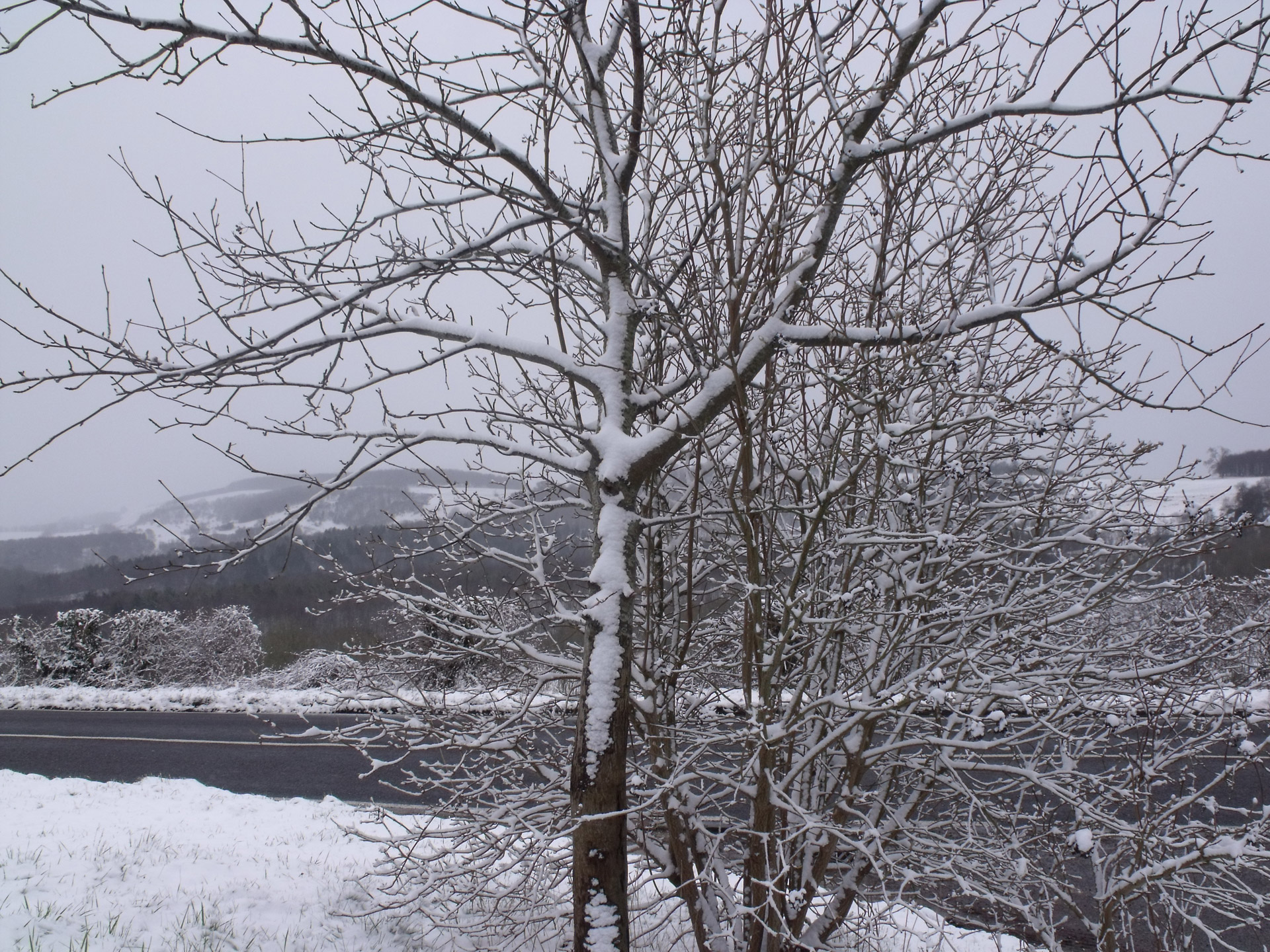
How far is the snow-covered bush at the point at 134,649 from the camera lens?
65.7 feet

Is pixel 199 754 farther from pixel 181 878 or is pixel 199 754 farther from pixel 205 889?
pixel 205 889

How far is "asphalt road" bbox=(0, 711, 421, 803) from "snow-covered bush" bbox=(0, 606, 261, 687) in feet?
17.9

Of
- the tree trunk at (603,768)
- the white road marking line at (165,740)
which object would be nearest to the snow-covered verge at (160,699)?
the white road marking line at (165,740)

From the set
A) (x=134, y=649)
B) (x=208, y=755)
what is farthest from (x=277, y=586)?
(x=134, y=649)

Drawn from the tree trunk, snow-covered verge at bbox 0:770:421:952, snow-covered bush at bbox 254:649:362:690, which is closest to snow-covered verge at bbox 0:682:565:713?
snow-covered bush at bbox 254:649:362:690

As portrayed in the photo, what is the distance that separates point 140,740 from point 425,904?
38.0 feet

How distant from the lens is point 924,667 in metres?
2.74

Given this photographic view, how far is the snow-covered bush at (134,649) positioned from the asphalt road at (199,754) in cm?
544

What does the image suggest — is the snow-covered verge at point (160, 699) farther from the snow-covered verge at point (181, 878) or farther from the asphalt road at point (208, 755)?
the snow-covered verge at point (181, 878)

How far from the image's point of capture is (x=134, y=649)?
66.9 ft

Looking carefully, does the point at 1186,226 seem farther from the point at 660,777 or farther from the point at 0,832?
the point at 0,832

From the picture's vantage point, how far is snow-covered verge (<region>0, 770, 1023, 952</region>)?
4.02 metres

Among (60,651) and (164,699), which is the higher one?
(60,651)

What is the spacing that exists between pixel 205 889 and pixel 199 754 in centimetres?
759
